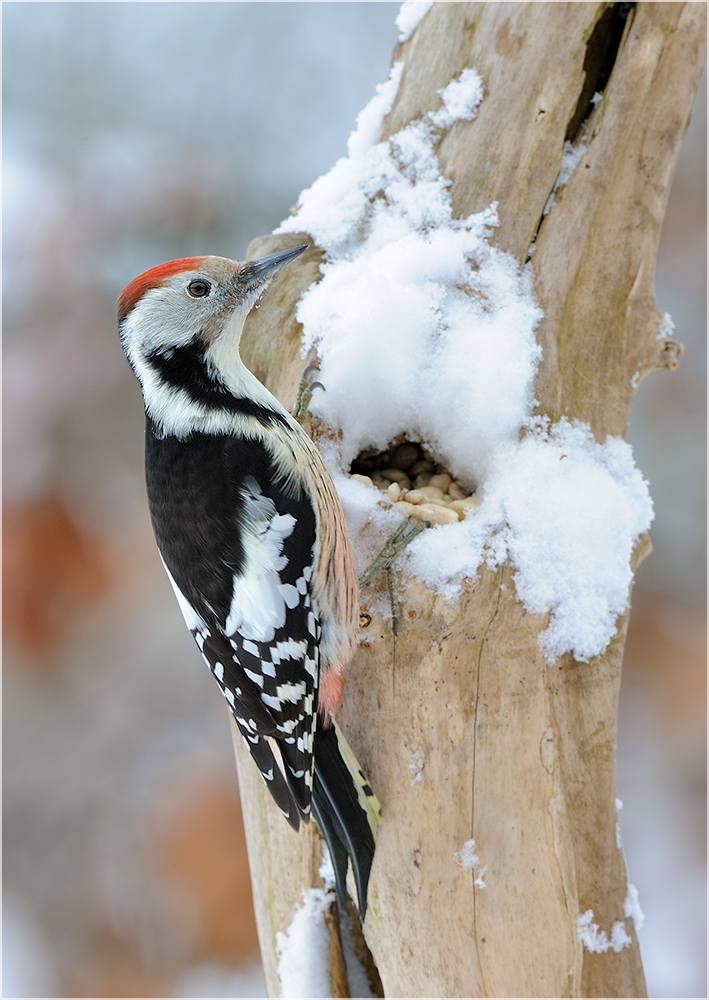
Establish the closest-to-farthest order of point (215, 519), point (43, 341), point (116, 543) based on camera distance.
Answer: point (215, 519)
point (43, 341)
point (116, 543)

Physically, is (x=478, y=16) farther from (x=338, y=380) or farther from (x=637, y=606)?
(x=637, y=606)

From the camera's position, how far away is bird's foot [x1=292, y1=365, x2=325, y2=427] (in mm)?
1470

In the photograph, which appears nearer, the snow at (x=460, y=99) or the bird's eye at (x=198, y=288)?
the bird's eye at (x=198, y=288)

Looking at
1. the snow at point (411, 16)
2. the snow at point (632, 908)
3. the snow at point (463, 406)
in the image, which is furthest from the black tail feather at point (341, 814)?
the snow at point (411, 16)

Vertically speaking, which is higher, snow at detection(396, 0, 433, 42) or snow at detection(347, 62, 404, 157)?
snow at detection(396, 0, 433, 42)

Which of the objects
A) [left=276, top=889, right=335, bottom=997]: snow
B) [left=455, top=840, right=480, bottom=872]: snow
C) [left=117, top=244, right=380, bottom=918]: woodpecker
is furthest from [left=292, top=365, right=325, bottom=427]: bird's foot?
[left=276, top=889, right=335, bottom=997]: snow

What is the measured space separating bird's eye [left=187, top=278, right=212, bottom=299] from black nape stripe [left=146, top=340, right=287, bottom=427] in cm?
9

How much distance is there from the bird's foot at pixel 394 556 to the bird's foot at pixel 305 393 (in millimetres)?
340

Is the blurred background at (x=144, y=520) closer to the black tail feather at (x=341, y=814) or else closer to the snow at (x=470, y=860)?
the black tail feather at (x=341, y=814)

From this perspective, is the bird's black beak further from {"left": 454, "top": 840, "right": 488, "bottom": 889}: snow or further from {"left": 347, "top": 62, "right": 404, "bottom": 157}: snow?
{"left": 454, "top": 840, "right": 488, "bottom": 889}: snow

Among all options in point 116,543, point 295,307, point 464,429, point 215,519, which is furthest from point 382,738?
point 116,543

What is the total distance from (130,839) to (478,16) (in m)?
2.69

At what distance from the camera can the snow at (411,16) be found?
5.33 feet

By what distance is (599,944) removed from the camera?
53.7 inches
